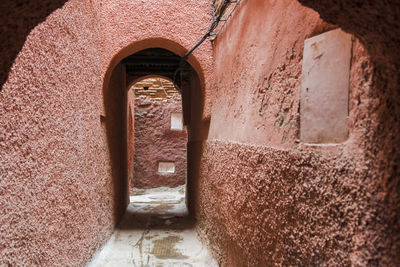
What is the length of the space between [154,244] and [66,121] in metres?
2.28

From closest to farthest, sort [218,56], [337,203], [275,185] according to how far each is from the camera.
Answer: [337,203] → [275,185] → [218,56]

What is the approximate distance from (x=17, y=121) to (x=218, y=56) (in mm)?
2416

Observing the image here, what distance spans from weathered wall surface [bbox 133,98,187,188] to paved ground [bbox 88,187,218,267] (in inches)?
160

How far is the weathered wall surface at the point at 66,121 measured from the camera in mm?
1554

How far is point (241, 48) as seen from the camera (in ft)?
8.42

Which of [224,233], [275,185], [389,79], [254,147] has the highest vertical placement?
[389,79]

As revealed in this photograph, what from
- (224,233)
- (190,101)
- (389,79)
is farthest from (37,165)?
(190,101)

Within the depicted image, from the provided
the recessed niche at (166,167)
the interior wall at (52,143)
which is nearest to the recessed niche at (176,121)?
the recessed niche at (166,167)

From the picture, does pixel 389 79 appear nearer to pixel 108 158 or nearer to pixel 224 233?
pixel 224 233

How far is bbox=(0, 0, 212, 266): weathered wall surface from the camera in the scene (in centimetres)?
155

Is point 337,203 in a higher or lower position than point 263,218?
higher

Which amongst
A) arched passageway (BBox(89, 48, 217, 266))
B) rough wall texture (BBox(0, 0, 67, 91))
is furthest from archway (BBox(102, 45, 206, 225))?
rough wall texture (BBox(0, 0, 67, 91))

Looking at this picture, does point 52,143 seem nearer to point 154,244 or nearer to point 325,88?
point 325,88

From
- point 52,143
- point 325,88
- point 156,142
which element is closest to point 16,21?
point 325,88
